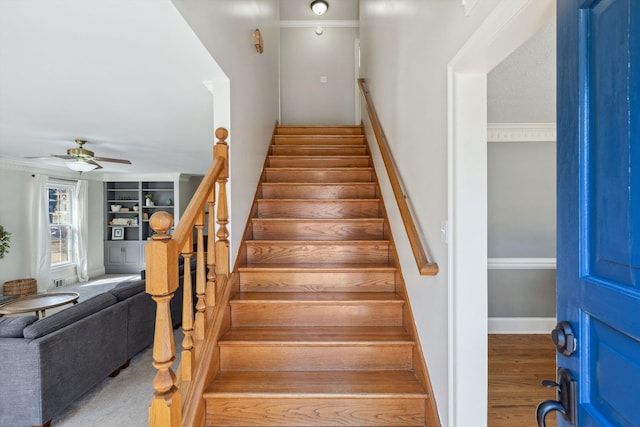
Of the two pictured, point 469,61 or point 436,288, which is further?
point 436,288

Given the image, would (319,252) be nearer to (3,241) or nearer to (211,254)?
(211,254)

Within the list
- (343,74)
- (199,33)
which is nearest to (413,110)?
(199,33)

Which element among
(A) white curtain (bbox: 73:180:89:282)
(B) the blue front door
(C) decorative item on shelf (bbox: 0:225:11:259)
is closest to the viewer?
(B) the blue front door

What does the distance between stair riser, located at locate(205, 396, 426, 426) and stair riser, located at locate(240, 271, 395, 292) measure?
79cm

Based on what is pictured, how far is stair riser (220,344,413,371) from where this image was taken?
72.7 inches

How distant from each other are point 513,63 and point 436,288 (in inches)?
60.0

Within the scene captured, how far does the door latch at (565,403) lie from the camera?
Answer: 741 mm

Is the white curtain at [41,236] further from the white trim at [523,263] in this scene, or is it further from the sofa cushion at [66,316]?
the white trim at [523,263]

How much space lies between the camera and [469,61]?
1268 mm

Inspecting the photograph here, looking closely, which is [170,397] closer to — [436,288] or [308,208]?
[436,288]

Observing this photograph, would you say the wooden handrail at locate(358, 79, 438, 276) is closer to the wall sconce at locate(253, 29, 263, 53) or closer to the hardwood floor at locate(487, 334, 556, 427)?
the hardwood floor at locate(487, 334, 556, 427)

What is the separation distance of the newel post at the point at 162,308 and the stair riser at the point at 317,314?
2.58 ft

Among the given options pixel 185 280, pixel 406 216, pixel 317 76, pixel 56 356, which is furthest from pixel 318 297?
pixel 317 76

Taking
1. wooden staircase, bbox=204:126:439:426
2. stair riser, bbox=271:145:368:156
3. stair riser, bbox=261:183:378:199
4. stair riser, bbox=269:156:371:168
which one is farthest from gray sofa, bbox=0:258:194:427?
stair riser, bbox=271:145:368:156
